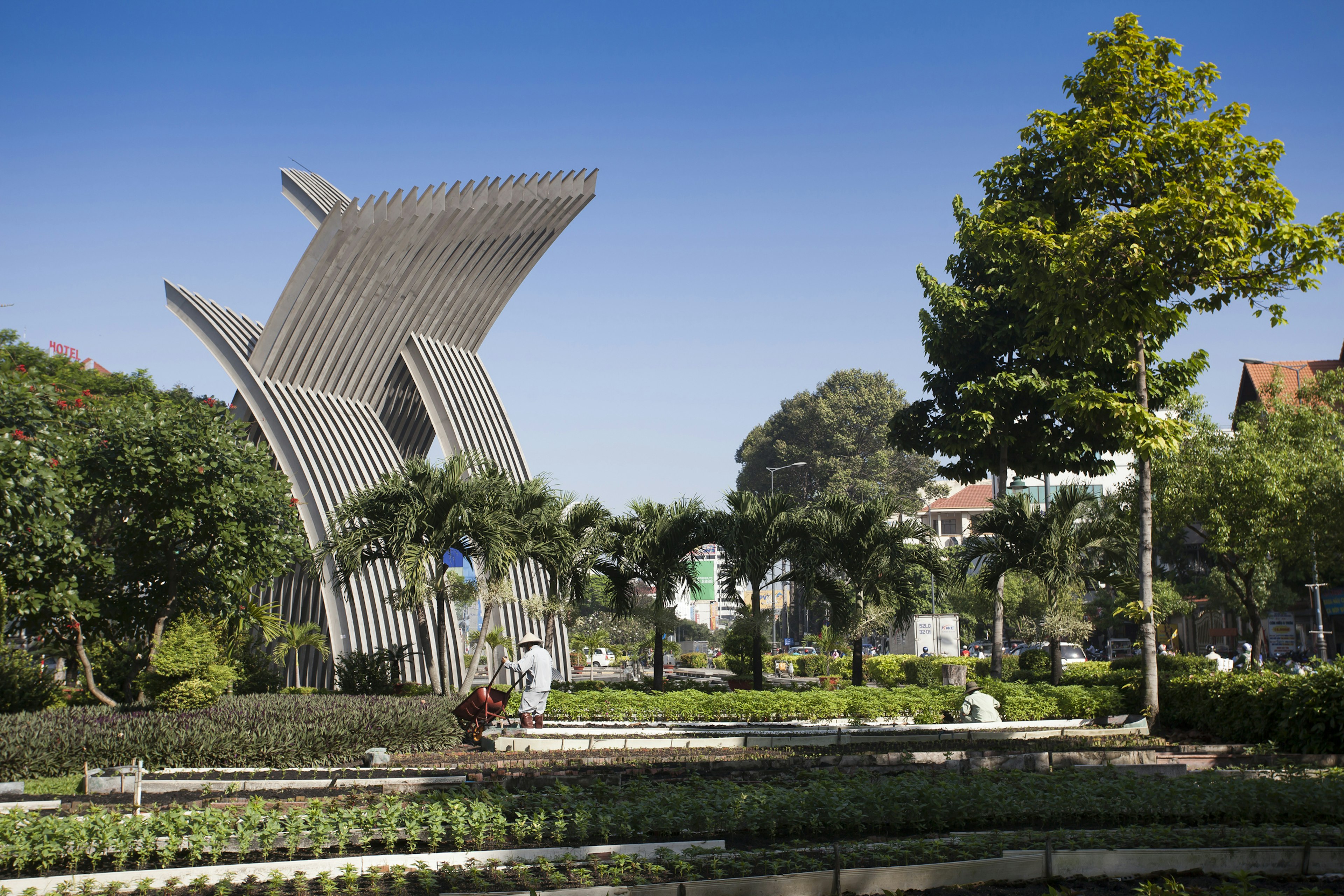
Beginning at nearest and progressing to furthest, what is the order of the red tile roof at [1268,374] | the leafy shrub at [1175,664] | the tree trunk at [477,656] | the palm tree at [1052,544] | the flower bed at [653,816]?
the flower bed at [653,816]
the tree trunk at [477,656]
the leafy shrub at [1175,664]
the palm tree at [1052,544]
the red tile roof at [1268,374]

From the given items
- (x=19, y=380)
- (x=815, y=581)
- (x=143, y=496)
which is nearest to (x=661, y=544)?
(x=815, y=581)

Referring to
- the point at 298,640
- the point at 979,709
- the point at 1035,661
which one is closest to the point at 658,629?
the point at 298,640

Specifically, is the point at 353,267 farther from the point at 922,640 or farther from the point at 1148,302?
the point at 922,640

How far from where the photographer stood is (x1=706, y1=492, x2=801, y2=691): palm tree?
22922 mm

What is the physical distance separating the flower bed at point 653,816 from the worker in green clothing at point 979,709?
641cm

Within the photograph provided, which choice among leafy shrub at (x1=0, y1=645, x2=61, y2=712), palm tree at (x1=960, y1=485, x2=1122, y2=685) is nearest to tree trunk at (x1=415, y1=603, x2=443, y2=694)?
leafy shrub at (x1=0, y1=645, x2=61, y2=712)

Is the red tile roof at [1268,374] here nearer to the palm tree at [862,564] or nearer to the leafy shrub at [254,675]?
the palm tree at [862,564]

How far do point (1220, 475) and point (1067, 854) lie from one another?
68.9 feet

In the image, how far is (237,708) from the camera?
13156 millimetres

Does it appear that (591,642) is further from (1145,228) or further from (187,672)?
(1145,228)

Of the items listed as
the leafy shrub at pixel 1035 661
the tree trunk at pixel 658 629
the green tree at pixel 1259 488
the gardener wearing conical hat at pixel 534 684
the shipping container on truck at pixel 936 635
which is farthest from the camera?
the shipping container on truck at pixel 936 635

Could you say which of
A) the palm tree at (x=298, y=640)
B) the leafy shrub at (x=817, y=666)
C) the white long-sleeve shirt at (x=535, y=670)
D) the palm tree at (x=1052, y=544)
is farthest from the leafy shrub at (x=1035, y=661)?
the palm tree at (x=298, y=640)

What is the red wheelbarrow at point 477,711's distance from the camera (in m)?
14.3

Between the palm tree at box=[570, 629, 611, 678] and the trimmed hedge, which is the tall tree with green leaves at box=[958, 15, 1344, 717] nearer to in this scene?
the trimmed hedge
